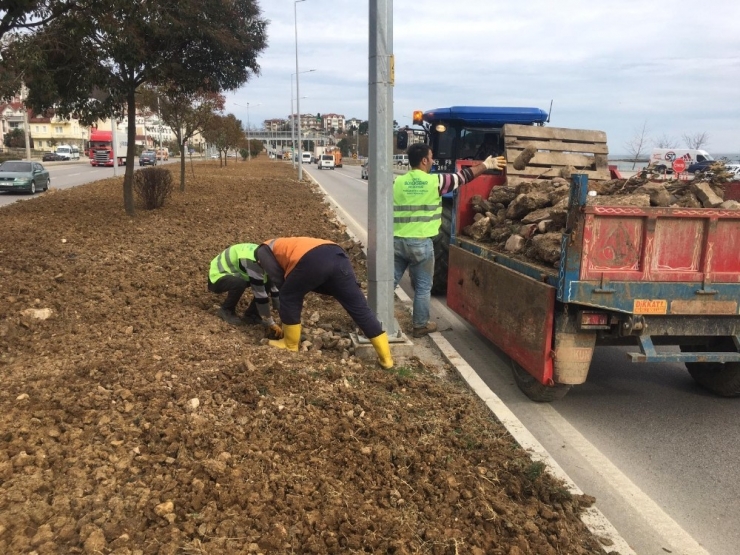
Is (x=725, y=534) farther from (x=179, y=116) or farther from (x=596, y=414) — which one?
(x=179, y=116)

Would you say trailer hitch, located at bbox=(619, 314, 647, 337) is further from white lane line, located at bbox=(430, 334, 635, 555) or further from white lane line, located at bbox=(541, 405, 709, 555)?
white lane line, located at bbox=(430, 334, 635, 555)

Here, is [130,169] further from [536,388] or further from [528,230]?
[536,388]

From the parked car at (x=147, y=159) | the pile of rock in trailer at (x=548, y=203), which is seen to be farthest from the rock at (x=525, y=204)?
the parked car at (x=147, y=159)

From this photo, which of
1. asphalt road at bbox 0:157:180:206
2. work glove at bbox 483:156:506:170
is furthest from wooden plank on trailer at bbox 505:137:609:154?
asphalt road at bbox 0:157:180:206

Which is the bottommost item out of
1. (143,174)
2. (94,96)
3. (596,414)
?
(596,414)

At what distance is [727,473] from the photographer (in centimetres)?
388

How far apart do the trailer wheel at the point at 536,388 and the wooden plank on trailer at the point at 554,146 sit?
122 inches

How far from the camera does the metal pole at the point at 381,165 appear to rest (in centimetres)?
534

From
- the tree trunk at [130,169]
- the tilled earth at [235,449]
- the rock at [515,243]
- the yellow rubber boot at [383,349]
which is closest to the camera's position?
the tilled earth at [235,449]

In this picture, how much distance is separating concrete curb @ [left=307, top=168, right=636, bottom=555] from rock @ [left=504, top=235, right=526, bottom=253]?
1.09 metres

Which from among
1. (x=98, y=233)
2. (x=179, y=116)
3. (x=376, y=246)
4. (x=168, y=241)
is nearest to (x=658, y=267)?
(x=376, y=246)

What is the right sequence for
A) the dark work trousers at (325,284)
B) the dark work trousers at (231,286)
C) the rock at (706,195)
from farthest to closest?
the dark work trousers at (231,286), the dark work trousers at (325,284), the rock at (706,195)

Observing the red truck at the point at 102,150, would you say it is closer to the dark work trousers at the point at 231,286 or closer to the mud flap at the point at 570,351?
the dark work trousers at the point at 231,286

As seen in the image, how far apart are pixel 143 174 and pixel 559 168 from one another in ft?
35.7
